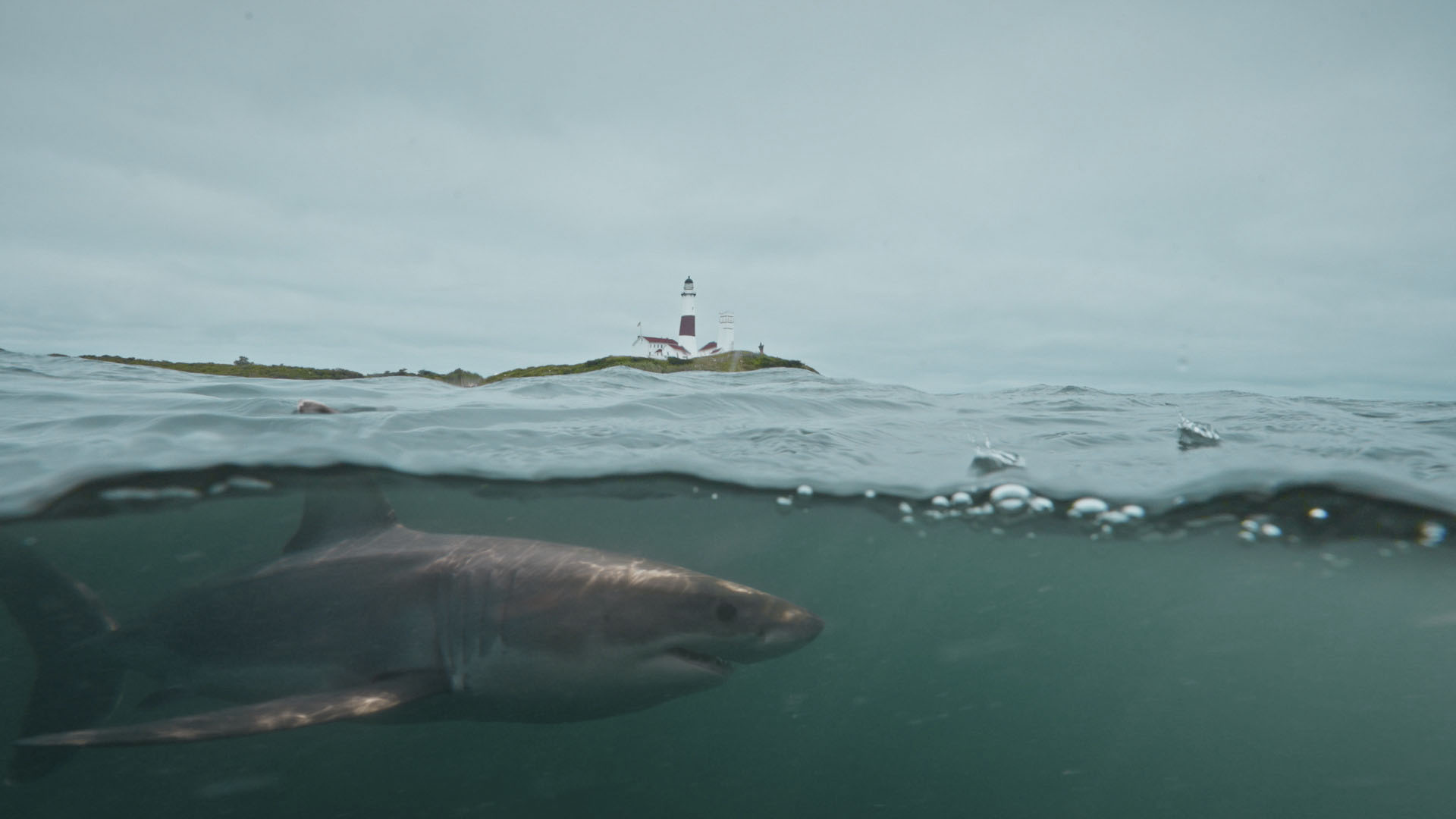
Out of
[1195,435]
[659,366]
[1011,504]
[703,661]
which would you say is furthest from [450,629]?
[659,366]

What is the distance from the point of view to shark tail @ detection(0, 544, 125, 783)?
18.4ft

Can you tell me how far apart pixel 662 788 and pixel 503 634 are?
1818cm

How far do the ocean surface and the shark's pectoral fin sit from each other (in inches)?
63.6

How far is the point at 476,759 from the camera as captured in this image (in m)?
13.6

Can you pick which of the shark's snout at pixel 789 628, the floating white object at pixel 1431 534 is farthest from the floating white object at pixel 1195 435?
the shark's snout at pixel 789 628

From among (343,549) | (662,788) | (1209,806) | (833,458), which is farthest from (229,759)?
(1209,806)

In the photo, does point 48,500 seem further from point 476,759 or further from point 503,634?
point 476,759

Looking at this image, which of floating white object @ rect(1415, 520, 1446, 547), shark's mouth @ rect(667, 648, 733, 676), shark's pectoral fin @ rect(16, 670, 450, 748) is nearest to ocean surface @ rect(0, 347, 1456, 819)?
floating white object @ rect(1415, 520, 1446, 547)

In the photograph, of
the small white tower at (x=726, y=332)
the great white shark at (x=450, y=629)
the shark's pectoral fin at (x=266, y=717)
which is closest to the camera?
the shark's pectoral fin at (x=266, y=717)

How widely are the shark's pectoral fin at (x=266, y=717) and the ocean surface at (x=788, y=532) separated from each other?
63.6 inches

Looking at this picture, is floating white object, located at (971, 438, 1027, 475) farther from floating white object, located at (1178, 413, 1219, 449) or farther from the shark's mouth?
the shark's mouth

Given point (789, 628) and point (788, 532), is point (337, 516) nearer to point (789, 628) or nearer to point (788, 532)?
point (789, 628)

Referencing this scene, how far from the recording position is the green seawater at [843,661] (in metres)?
9.75

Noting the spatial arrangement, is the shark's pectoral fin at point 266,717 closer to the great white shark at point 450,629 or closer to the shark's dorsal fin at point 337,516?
the great white shark at point 450,629
